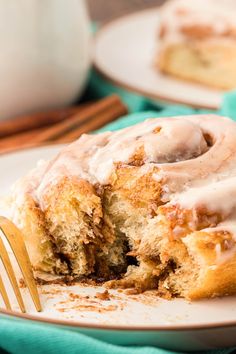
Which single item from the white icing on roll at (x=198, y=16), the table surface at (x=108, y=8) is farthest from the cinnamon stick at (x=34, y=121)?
the table surface at (x=108, y=8)

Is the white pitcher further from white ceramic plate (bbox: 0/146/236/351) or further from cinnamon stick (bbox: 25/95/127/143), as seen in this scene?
white ceramic plate (bbox: 0/146/236/351)

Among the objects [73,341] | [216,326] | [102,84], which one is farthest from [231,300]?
[102,84]

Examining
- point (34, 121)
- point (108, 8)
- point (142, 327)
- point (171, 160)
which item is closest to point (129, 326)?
point (142, 327)

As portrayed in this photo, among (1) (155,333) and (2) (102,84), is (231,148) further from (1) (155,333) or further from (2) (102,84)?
(2) (102,84)

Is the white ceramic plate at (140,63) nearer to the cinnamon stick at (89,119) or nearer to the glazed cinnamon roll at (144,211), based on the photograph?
the cinnamon stick at (89,119)

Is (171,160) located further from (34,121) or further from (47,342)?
(34,121)

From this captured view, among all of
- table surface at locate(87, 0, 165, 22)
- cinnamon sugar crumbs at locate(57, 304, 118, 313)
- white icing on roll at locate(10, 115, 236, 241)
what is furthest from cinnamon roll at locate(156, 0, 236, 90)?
cinnamon sugar crumbs at locate(57, 304, 118, 313)
